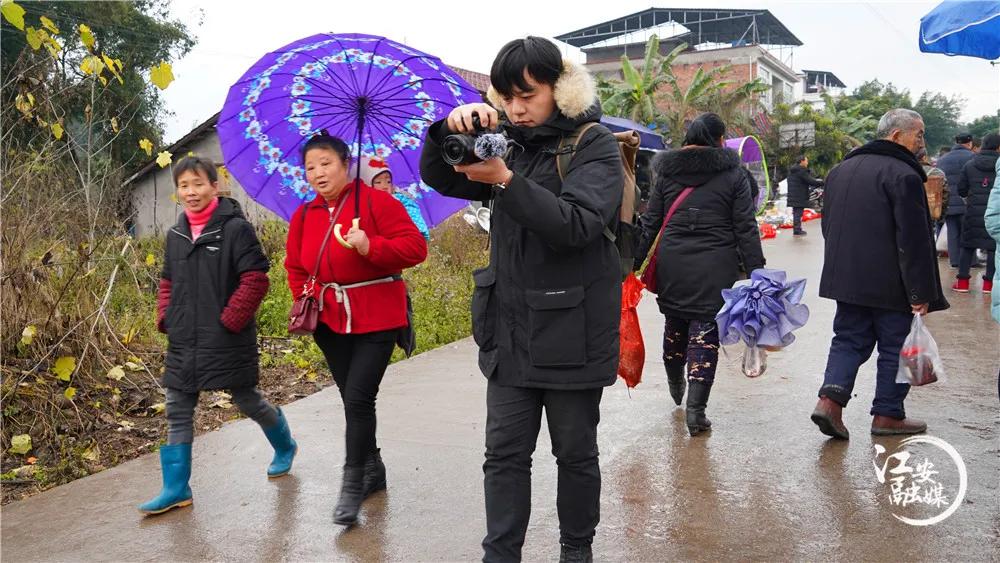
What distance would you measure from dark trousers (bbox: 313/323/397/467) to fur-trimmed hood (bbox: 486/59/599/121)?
1466 mm

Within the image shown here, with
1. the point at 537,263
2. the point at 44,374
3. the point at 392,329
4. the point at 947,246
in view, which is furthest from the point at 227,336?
the point at 947,246

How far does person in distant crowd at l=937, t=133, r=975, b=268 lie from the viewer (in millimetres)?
11400

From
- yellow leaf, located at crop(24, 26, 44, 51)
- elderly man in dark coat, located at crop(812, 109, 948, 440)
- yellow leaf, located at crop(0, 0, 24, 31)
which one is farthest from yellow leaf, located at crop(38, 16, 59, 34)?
elderly man in dark coat, located at crop(812, 109, 948, 440)

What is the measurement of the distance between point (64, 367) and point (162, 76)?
2018 mm

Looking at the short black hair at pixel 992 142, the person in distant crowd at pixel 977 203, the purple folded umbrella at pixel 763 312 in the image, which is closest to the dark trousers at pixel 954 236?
the person in distant crowd at pixel 977 203

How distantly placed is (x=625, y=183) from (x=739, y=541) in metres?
1.59

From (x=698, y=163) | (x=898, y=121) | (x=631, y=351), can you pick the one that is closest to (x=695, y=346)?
(x=631, y=351)

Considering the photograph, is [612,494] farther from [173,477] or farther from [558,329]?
[173,477]

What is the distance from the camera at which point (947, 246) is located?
12922 mm

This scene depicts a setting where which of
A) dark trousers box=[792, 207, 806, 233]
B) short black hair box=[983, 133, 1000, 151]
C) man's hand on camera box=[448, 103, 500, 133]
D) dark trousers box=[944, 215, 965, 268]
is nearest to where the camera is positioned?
man's hand on camera box=[448, 103, 500, 133]

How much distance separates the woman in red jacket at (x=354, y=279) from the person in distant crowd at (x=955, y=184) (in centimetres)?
981

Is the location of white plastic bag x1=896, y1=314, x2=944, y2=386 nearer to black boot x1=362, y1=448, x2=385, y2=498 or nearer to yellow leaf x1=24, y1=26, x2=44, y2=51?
black boot x1=362, y1=448, x2=385, y2=498

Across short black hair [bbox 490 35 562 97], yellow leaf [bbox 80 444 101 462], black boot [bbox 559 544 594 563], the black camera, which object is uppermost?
short black hair [bbox 490 35 562 97]

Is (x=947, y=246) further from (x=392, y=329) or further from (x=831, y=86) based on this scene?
(x=831, y=86)
